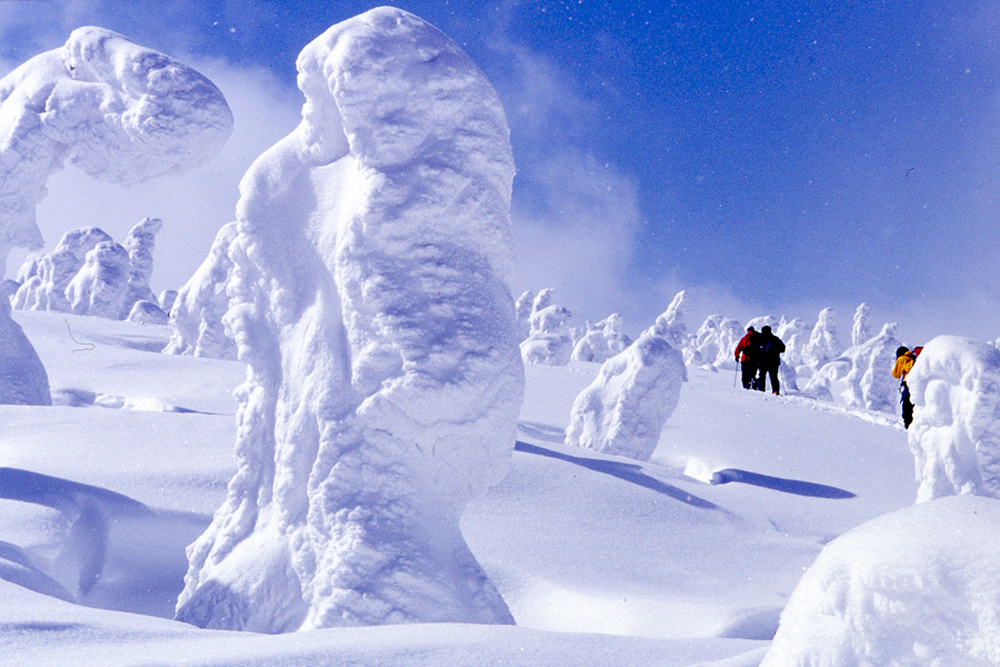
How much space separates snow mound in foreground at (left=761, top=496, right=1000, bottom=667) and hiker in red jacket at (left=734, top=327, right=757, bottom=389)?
17.1 m

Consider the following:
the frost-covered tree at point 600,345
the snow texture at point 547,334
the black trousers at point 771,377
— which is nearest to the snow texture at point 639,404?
the black trousers at point 771,377

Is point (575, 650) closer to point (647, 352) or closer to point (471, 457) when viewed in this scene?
point (471, 457)

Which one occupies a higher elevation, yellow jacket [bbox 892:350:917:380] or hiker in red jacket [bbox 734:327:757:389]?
hiker in red jacket [bbox 734:327:757:389]

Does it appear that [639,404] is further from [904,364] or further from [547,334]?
[547,334]

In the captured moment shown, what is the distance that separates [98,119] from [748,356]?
14.5m

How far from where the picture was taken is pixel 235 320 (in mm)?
4406

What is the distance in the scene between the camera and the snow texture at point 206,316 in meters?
18.1

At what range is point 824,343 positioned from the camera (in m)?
43.4

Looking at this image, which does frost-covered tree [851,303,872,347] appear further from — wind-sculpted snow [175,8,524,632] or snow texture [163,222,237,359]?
wind-sculpted snow [175,8,524,632]

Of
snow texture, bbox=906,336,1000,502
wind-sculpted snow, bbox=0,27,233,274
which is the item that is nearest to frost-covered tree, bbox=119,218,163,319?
wind-sculpted snow, bbox=0,27,233,274

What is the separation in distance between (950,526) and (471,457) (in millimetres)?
2795

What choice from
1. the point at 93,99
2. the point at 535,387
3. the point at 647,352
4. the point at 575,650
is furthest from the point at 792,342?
the point at 575,650

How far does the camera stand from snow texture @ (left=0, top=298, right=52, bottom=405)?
844 cm

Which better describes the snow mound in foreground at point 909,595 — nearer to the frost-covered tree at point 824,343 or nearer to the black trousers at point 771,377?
the black trousers at point 771,377
